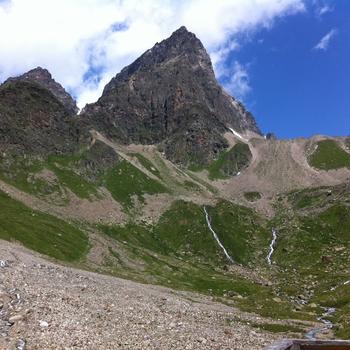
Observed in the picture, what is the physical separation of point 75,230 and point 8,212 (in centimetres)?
2423

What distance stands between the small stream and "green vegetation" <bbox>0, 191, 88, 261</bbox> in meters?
70.7

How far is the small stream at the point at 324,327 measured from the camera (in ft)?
222

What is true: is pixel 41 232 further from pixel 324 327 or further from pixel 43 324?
pixel 43 324

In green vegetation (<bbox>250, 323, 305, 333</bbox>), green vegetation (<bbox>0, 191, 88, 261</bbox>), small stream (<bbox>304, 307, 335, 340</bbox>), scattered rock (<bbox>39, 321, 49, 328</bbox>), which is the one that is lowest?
scattered rock (<bbox>39, 321, 49, 328</bbox>)

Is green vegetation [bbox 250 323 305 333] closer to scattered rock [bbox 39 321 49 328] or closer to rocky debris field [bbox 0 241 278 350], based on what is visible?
rocky debris field [bbox 0 241 278 350]

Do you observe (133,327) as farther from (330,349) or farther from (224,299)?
(224,299)

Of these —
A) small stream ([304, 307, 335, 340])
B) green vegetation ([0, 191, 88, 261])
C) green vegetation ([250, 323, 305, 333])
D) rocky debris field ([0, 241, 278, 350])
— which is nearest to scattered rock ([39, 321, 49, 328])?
rocky debris field ([0, 241, 278, 350])

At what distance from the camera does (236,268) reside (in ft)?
629

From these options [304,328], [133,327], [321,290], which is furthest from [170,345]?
[321,290]

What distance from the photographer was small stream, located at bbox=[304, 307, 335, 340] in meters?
67.6

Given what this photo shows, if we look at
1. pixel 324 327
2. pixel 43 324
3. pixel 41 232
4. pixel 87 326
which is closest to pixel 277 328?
pixel 324 327

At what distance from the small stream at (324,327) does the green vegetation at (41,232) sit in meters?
70.7

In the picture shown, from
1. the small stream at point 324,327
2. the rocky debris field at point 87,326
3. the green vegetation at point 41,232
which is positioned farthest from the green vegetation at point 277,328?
the green vegetation at point 41,232

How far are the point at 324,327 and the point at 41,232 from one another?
10027 cm
